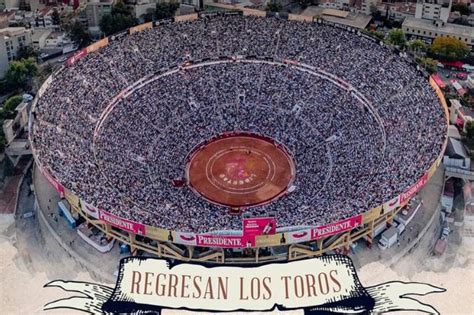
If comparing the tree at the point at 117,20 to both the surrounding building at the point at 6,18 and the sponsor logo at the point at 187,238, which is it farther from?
the sponsor logo at the point at 187,238

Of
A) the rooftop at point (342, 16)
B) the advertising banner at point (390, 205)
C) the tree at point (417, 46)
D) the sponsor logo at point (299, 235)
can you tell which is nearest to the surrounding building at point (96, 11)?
the rooftop at point (342, 16)

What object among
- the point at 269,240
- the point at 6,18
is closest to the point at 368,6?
the point at 6,18

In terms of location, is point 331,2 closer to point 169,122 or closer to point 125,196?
point 169,122

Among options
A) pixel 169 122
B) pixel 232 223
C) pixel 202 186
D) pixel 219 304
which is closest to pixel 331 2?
pixel 169 122

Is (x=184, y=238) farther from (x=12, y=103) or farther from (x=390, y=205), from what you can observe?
(x=12, y=103)

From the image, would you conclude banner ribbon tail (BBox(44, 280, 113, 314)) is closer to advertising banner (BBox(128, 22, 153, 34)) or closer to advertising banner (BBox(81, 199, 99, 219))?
advertising banner (BBox(81, 199, 99, 219))

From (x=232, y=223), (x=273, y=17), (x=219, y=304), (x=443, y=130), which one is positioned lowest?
(x=219, y=304)
